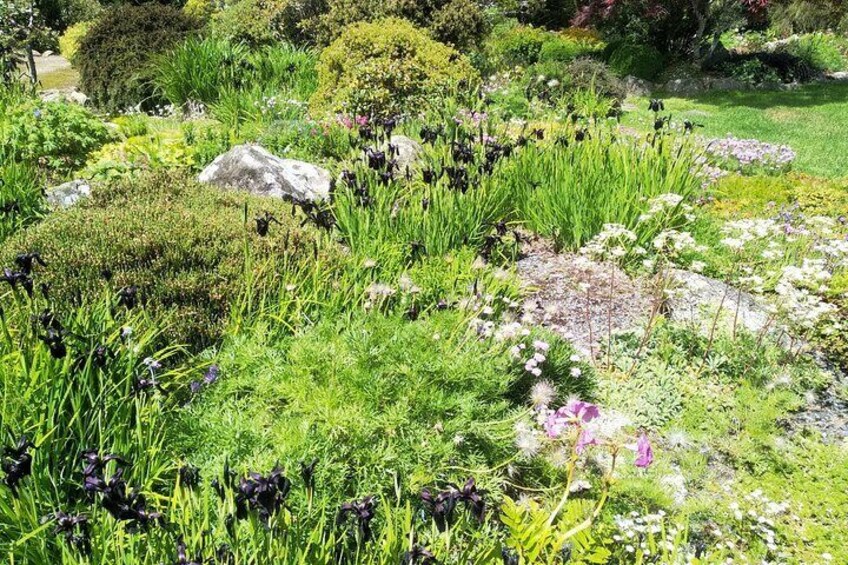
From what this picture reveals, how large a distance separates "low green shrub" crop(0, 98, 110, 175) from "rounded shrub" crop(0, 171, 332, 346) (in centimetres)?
282

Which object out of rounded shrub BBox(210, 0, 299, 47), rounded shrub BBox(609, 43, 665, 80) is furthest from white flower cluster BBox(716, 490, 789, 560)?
rounded shrub BBox(609, 43, 665, 80)

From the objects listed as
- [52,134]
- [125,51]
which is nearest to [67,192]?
[52,134]

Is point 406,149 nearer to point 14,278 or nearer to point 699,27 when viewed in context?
point 14,278

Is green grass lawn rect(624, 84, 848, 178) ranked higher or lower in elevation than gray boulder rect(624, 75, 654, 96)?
lower

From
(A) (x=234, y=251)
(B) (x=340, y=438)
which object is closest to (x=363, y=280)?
(A) (x=234, y=251)

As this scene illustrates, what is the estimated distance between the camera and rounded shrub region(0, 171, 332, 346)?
375cm

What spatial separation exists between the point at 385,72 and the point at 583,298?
605 cm

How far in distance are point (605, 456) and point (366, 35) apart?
8569mm

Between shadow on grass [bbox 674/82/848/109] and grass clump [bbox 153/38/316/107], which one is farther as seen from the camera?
shadow on grass [bbox 674/82/848/109]

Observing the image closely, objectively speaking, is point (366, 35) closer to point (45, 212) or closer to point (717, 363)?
point (45, 212)

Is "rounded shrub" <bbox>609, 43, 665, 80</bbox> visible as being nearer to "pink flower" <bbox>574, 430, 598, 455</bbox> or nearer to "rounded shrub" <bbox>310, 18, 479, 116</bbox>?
"rounded shrub" <bbox>310, 18, 479, 116</bbox>

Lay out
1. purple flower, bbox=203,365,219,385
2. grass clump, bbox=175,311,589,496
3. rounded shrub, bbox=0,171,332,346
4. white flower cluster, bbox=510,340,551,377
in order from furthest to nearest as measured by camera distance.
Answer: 1. rounded shrub, bbox=0,171,332,346
2. white flower cluster, bbox=510,340,551,377
3. purple flower, bbox=203,365,219,385
4. grass clump, bbox=175,311,589,496

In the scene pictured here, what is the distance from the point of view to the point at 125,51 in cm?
1185

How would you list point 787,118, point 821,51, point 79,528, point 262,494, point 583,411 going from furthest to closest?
point 821,51, point 787,118, point 583,411, point 79,528, point 262,494
